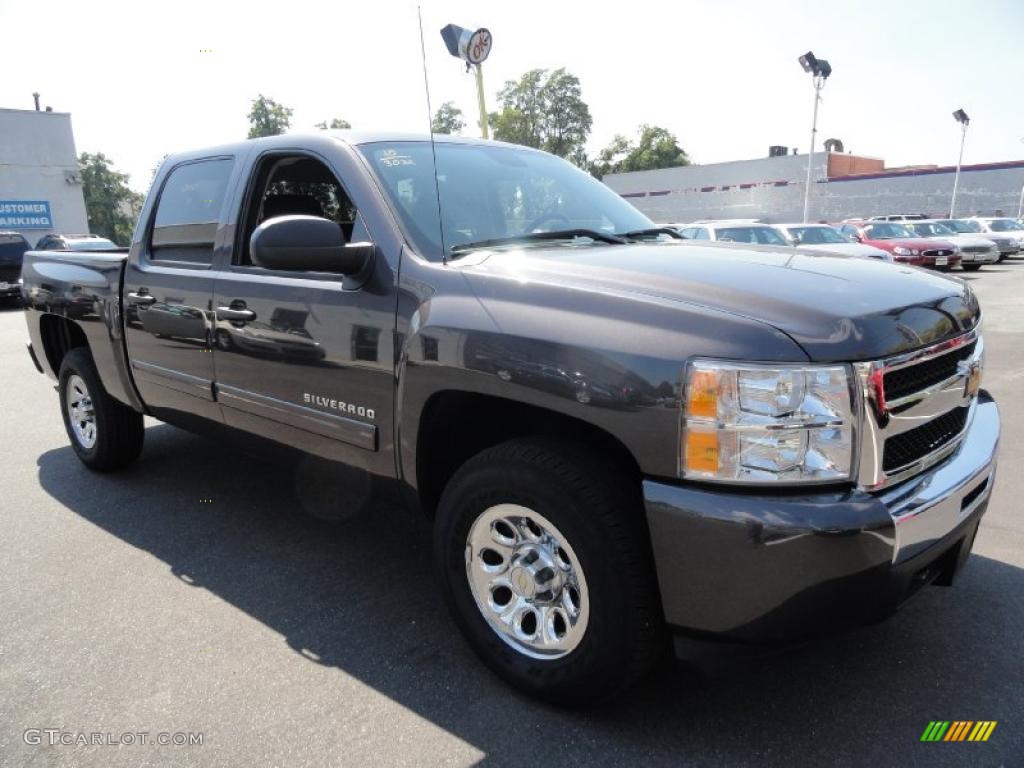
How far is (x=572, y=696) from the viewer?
2.29 meters

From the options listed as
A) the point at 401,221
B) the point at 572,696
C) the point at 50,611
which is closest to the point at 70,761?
the point at 50,611

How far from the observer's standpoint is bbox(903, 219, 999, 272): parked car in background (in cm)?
2120

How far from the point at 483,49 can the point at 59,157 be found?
33620 millimetres

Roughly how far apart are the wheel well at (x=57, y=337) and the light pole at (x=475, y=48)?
3027 millimetres

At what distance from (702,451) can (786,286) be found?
608mm

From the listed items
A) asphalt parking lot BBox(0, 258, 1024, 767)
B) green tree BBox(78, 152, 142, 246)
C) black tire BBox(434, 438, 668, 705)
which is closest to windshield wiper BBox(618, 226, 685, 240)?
black tire BBox(434, 438, 668, 705)

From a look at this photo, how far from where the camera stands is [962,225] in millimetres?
24484

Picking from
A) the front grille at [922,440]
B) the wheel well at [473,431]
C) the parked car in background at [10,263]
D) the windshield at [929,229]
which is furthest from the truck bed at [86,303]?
the windshield at [929,229]

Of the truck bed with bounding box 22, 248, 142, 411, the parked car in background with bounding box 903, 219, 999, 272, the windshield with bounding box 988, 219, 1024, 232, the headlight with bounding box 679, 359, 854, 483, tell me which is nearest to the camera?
the headlight with bounding box 679, 359, 854, 483

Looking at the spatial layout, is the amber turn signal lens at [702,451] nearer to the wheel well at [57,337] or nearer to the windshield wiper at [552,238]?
the windshield wiper at [552,238]

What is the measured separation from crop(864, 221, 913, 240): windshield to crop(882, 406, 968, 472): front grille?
20399 millimetres

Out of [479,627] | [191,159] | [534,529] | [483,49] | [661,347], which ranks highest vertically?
A: [483,49]

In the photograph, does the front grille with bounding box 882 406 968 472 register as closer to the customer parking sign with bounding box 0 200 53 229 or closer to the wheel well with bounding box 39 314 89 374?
the wheel well with bounding box 39 314 89 374

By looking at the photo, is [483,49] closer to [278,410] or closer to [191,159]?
[191,159]
